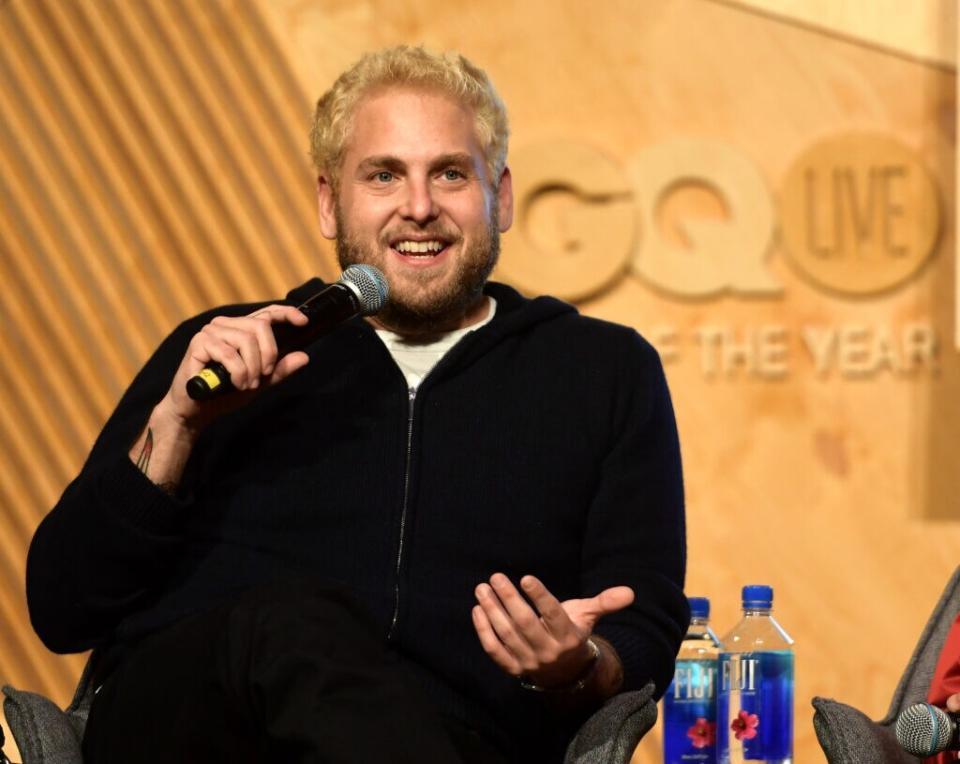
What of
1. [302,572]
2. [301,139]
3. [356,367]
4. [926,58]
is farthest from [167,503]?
[926,58]

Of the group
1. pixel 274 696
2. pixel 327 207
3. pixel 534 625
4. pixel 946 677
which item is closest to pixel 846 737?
pixel 946 677

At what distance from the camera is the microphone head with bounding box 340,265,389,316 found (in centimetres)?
195

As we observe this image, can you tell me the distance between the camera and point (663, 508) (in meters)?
2.06

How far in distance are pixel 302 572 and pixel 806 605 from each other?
6.36 feet

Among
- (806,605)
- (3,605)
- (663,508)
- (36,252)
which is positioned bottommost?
(806,605)

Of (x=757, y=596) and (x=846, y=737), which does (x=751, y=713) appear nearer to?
(x=757, y=596)

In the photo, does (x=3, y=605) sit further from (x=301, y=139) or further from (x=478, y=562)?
(x=478, y=562)

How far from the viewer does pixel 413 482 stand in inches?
79.8

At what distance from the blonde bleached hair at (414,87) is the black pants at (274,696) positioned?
32.4 inches

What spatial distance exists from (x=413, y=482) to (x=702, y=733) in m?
0.76

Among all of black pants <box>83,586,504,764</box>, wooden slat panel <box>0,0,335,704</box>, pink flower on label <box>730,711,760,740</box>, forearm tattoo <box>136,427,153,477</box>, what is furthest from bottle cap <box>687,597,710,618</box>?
wooden slat panel <box>0,0,335,704</box>

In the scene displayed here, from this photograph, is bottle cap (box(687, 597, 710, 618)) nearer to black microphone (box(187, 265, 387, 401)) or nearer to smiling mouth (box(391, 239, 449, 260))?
smiling mouth (box(391, 239, 449, 260))

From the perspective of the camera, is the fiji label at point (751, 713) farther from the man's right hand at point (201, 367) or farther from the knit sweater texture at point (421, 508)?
the man's right hand at point (201, 367)

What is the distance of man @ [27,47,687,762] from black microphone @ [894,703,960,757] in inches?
13.5
